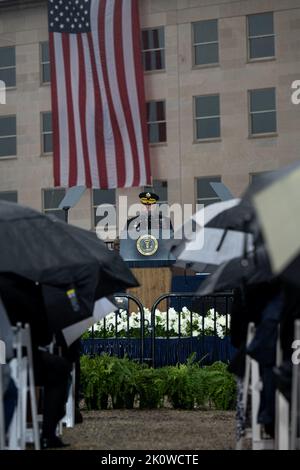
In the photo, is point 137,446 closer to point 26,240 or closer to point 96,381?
point 26,240

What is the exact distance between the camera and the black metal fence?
14.7 metres

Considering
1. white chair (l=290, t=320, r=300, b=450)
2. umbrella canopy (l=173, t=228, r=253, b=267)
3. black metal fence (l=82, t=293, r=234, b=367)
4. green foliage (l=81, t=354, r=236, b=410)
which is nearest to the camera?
white chair (l=290, t=320, r=300, b=450)

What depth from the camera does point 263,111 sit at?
4516cm

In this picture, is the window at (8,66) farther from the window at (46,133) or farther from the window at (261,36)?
the window at (261,36)

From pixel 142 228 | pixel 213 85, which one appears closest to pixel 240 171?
pixel 213 85

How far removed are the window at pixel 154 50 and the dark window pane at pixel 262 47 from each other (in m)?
4.10

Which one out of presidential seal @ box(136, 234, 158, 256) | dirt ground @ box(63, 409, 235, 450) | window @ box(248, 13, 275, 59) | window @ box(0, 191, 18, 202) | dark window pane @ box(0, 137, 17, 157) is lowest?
dirt ground @ box(63, 409, 235, 450)

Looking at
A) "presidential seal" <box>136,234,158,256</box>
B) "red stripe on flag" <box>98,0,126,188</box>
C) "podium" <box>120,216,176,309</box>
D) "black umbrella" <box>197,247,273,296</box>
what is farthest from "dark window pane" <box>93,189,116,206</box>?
"black umbrella" <box>197,247,273,296</box>

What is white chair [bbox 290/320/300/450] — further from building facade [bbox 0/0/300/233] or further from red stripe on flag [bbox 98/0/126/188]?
building facade [bbox 0/0/300/233]

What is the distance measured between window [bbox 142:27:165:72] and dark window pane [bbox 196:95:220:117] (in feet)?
7.59

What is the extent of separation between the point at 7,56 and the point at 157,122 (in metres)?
8.68

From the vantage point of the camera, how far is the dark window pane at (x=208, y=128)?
151 ft

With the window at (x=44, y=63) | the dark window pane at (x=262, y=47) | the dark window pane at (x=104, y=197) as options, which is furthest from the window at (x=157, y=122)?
the window at (x=44, y=63)

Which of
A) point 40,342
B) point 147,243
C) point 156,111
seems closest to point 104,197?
point 156,111
